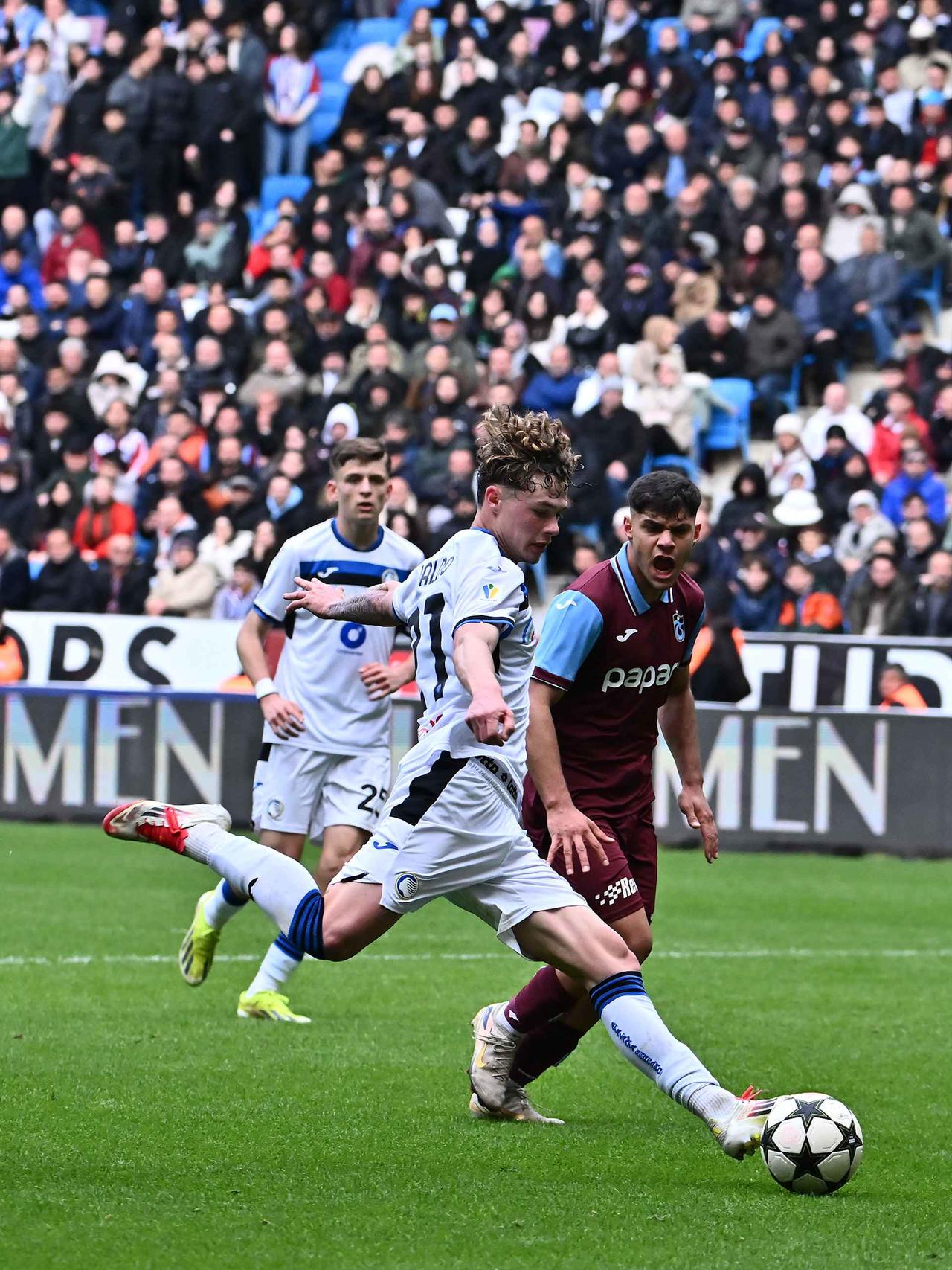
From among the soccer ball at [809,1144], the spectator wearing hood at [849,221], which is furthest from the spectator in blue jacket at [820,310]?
the soccer ball at [809,1144]

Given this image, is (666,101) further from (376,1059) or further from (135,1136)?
(135,1136)

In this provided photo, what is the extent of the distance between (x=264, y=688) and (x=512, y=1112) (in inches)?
106

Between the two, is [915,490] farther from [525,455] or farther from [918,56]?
[525,455]

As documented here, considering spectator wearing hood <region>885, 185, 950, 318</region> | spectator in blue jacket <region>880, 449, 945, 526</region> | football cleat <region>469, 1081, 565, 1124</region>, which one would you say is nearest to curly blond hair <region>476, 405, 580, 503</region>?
football cleat <region>469, 1081, 565, 1124</region>

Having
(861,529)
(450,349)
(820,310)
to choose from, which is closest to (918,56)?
(820,310)

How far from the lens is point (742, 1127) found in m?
5.35

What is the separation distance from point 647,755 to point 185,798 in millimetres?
9582

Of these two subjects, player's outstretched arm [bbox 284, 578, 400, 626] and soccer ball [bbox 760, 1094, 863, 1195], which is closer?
soccer ball [bbox 760, 1094, 863, 1195]

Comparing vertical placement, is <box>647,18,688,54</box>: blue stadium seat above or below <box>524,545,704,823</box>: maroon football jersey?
above

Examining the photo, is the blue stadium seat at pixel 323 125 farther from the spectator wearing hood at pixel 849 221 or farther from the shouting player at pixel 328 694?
the shouting player at pixel 328 694

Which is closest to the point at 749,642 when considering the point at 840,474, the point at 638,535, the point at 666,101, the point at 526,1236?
the point at 840,474

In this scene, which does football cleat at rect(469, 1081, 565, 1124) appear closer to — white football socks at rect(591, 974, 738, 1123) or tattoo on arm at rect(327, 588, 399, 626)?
white football socks at rect(591, 974, 738, 1123)

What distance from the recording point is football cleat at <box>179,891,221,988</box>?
27.7 ft

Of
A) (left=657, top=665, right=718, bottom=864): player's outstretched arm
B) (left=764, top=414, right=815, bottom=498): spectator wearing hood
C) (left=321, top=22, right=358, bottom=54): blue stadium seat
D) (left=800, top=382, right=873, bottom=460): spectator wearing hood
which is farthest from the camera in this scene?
(left=321, top=22, right=358, bottom=54): blue stadium seat
